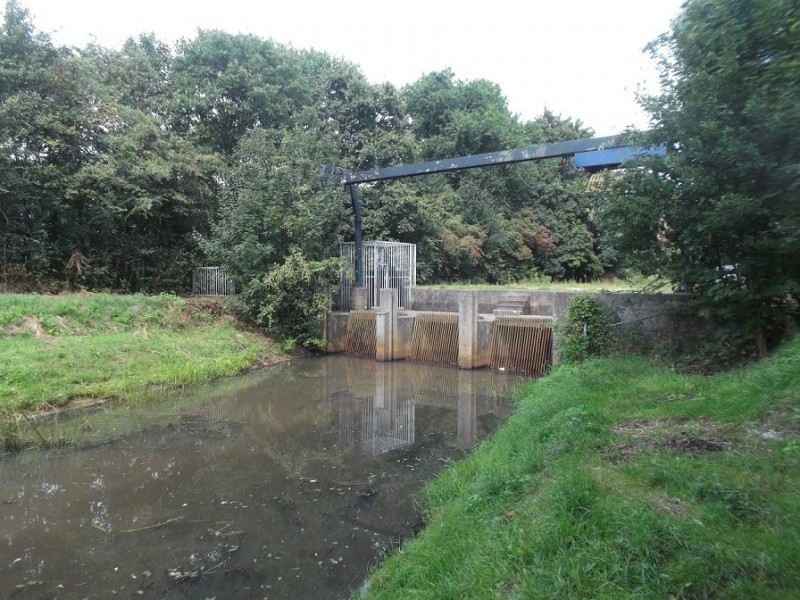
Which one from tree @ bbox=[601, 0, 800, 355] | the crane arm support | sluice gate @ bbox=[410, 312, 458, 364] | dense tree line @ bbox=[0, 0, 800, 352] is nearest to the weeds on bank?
dense tree line @ bbox=[0, 0, 800, 352]

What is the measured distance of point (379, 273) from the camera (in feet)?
53.0

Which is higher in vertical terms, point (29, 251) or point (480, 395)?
point (29, 251)

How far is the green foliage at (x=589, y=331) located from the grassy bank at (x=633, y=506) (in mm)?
3335

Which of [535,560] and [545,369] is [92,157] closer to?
[545,369]

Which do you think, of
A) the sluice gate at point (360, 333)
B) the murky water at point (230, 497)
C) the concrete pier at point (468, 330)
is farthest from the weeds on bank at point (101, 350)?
the concrete pier at point (468, 330)

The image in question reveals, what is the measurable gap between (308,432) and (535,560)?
18.5 feet

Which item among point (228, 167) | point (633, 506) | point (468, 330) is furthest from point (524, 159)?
point (228, 167)

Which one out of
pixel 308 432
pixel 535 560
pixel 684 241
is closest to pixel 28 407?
pixel 308 432

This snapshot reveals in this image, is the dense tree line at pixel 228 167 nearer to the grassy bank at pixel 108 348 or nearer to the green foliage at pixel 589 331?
the green foliage at pixel 589 331

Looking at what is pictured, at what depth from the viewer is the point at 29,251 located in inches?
619

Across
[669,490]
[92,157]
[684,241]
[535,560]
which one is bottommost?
[535,560]

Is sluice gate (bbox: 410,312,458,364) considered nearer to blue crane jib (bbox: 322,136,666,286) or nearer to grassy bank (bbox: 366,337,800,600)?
blue crane jib (bbox: 322,136,666,286)

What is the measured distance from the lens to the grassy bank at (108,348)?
9188 millimetres

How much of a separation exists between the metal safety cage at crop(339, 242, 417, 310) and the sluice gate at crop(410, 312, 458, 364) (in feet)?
5.80
